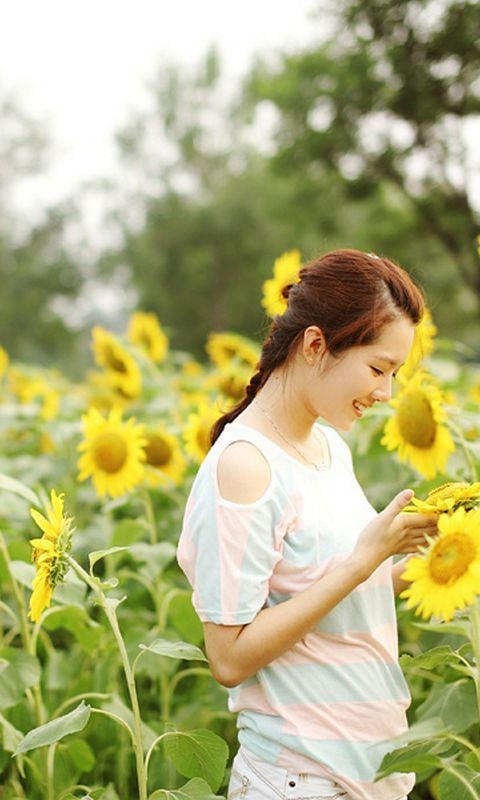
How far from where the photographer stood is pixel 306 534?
1526 millimetres

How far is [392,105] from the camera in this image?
15445 millimetres

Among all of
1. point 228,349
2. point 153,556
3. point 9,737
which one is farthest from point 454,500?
point 228,349

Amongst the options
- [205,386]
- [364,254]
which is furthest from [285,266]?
[364,254]

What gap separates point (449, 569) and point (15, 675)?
99 centimetres

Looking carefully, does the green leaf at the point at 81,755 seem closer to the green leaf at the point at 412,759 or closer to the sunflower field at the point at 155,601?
the sunflower field at the point at 155,601

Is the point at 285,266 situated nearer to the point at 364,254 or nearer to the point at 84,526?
the point at 84,526

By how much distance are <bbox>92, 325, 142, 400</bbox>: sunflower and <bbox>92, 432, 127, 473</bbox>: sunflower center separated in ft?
3.72

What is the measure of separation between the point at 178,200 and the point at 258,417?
2582 cm

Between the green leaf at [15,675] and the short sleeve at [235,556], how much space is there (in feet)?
1.96

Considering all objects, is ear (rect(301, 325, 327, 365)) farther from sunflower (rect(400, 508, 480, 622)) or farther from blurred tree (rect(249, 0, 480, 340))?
blurred tree (rect(249, 0, 480, 340))

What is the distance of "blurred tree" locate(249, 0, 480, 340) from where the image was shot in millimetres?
14453

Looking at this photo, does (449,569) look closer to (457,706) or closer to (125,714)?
(457,706)

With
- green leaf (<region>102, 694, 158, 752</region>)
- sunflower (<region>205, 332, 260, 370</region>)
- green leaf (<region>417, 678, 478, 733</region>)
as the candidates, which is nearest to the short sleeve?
green leaf (<region>417, 678, 478, 733</region>)

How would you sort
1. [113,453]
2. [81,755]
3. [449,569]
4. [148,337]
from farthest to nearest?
1. [148,337]
2. [113,453]
3. [81,755]
4. [449,569]
